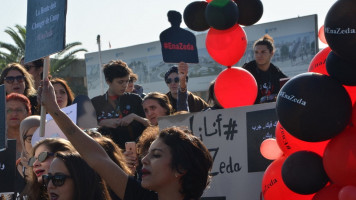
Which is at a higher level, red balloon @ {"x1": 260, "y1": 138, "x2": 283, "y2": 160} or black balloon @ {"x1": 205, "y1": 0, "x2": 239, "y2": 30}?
black balloon @ {"x1": 205, "y1": 0, "x2": 239, "y2": 30}

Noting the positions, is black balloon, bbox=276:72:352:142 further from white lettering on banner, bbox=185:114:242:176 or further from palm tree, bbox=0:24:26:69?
palm tree, bbox=0:24:26:69

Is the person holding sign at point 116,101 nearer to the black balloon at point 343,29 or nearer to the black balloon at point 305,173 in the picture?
the black balloon at point 305,173

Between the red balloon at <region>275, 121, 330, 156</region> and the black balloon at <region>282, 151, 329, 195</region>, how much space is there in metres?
0.05

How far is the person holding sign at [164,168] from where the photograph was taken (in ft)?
9.82

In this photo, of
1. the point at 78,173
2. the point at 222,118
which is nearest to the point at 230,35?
the point at 222,118

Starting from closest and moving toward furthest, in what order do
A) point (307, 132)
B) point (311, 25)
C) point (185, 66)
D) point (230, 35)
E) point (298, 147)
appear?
point (307, 132) → point (298, 147) → point (230, 35) → point (185, 66) → point (311, 25)

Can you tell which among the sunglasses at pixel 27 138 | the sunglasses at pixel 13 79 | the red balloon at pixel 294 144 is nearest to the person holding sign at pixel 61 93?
the sunglasses at pixel 13 79

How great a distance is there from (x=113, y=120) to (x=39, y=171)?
180 cm

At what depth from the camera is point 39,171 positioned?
138 inches

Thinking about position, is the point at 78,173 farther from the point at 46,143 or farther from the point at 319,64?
the point at 319,64

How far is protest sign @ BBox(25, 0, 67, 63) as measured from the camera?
3.61m

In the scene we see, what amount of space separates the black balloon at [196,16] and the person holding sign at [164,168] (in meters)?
1.56

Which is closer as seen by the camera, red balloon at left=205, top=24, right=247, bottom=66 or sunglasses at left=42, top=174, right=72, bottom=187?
sunglasses at left=42, top=174, right=72, bottom=187

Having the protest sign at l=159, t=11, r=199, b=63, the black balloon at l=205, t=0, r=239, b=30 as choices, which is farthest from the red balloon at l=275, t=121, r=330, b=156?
the protest sign at l=159, t=11, r=199, b=63
